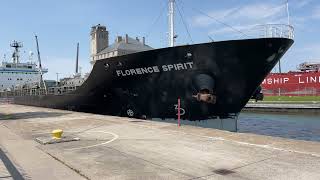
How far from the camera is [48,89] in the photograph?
2781cm

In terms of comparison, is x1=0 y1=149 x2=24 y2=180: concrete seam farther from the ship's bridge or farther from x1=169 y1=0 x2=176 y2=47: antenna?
the ship's bridge

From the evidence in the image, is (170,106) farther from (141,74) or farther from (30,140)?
(30,140)

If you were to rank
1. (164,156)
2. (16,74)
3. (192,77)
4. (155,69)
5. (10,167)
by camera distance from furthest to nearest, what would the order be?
(16,74) → (155,69) → (192,77) → (164,156) → (10,167)

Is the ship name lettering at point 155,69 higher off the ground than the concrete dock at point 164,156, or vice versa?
the ship name lettering at point 155,69

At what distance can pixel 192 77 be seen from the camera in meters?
15.9

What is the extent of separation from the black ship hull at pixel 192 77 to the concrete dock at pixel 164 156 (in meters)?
4.43

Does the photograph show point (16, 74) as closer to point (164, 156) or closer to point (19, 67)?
point (19, 67)

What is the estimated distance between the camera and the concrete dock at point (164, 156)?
6395 millimetres

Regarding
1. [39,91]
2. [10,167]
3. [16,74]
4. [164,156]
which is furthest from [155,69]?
[16,74]

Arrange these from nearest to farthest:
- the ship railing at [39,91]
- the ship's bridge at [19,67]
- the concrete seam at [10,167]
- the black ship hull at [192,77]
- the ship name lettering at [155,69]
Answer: the concrete seam at [10,167], the black ship hull at [192,77], the ship name lettering at [155,69], the ship railing at [39,91], the ship's bridge at [19,67]

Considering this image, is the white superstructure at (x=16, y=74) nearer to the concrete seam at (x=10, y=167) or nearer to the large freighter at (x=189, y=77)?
the large freighter at (x=189, y=77)

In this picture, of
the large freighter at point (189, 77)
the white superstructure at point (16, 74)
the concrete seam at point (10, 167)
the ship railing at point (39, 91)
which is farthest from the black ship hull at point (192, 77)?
the white superstructure at point (16, 74)

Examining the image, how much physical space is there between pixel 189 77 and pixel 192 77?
5.7 inches

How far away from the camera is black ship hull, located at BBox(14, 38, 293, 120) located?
15.2 metres
